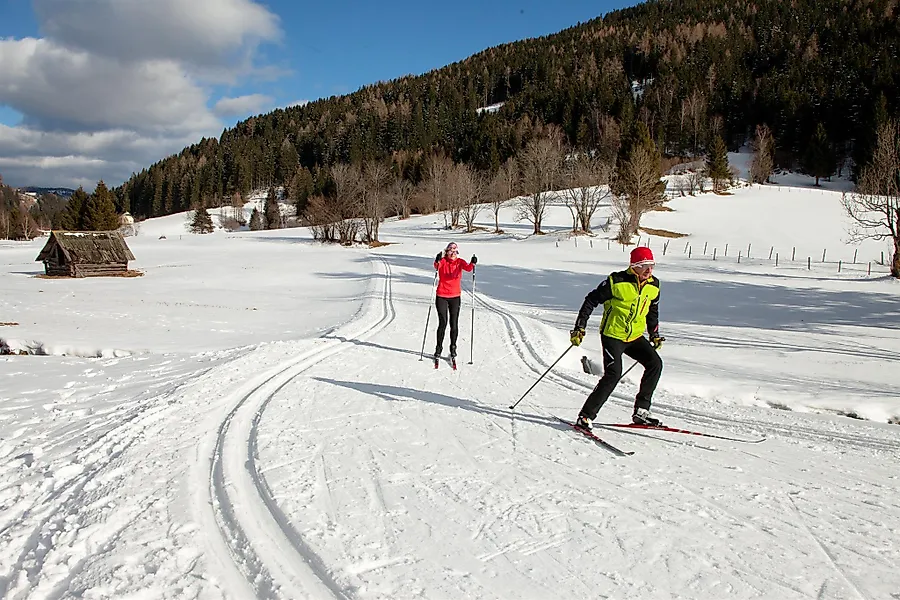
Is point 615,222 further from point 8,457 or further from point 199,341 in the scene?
point 8,457

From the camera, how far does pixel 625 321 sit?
5.29 meters

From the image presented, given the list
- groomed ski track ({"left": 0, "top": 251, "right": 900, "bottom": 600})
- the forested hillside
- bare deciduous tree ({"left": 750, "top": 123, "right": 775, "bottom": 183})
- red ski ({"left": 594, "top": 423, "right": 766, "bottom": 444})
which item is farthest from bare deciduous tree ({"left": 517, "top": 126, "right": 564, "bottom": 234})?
groomed ski track ({"left": 0, "top": 251, "right": 900, "bottom": 600})

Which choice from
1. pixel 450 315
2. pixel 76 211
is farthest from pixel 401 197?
pixel 450 315

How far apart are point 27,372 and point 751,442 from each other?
11.1 metres

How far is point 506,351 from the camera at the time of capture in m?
10.2

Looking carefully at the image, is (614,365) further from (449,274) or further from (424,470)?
(449,274)

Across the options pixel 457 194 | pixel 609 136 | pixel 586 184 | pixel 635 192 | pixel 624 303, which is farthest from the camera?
pixel 609 136

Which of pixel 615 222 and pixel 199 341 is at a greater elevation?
pixel 615 222

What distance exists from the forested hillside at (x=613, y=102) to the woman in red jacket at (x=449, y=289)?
77990 millimetres

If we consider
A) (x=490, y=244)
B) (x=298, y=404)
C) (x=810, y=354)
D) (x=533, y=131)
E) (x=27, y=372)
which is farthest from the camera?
(x=533, y=131)

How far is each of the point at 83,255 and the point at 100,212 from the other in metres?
37.9

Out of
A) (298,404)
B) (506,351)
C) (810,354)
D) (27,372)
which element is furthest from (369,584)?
(810,354)

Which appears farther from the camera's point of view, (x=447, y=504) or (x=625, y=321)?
(x=625, y=321)

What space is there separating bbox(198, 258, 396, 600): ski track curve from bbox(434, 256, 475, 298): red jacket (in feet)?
11.9
